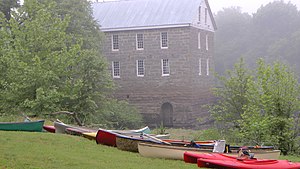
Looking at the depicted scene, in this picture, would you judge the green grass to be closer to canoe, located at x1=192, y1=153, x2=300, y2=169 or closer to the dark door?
canoe, located at x1=192, y1=153, x2=300, y2=169

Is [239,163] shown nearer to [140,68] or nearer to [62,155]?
[62,155]

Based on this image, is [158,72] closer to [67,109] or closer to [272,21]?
[67,109]

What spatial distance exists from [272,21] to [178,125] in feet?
140

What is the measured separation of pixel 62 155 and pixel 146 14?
4612 centimetres

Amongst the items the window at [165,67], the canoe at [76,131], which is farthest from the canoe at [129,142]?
the window at [165,67]

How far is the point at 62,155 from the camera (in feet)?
50.1

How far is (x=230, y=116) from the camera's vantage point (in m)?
31.0

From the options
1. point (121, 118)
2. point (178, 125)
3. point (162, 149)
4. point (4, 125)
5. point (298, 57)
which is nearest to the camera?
point (162, 149)

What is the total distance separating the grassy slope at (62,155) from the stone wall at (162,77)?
1509 inches

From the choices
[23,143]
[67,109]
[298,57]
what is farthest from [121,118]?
[298,57]

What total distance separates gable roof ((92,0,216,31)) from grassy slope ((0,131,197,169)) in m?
39.1

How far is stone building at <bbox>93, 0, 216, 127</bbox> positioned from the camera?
189 ft

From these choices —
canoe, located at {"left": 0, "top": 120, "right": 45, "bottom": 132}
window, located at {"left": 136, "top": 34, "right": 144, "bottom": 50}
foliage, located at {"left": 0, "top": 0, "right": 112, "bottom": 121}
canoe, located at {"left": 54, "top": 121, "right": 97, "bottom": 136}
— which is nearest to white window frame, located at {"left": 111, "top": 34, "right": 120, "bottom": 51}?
window, located at {"left": 136, "top": 34, "right": 144, "bottom": 50}

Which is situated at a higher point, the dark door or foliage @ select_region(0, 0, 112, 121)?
foliage @ select_region(0, 0, 112, 121)
